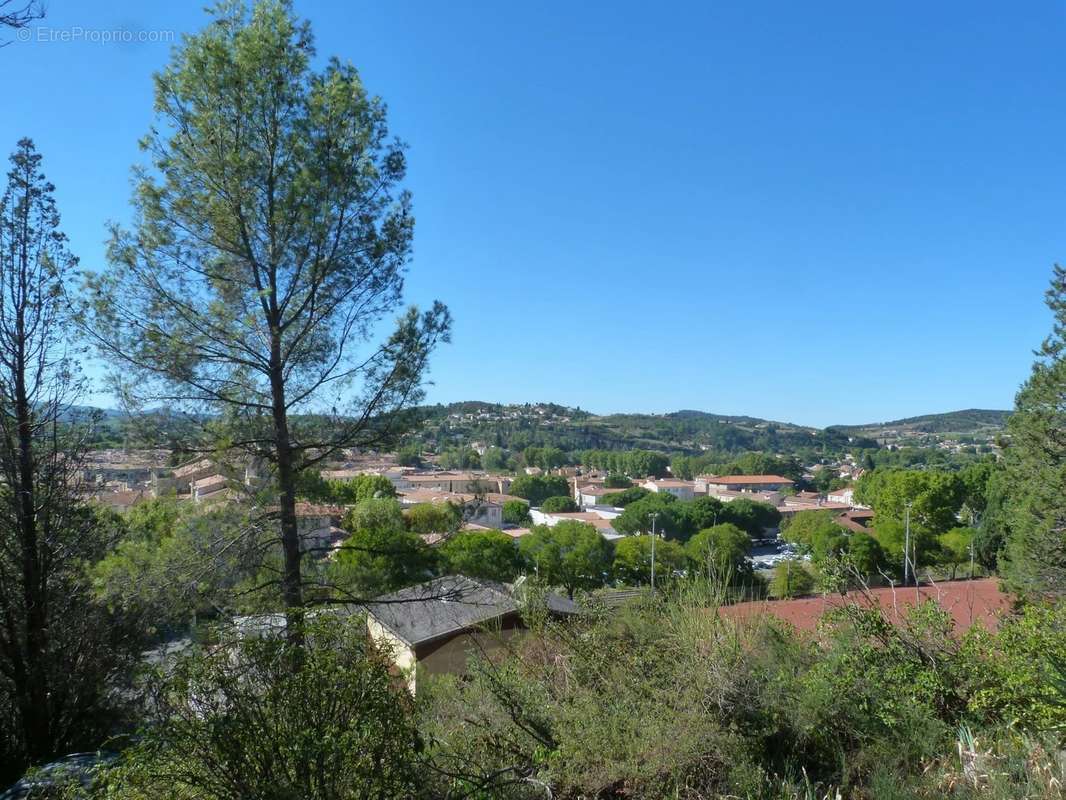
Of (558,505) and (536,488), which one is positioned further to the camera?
(536,488)

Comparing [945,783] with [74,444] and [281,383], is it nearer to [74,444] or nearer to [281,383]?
[281,383]

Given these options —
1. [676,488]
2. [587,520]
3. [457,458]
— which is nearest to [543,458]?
[457,458]

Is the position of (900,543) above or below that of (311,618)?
below

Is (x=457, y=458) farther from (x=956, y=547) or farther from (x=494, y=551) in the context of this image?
(x=494, y=551)

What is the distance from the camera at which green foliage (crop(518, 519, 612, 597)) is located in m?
26.1

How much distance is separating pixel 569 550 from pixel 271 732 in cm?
2672

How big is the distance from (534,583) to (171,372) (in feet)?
11.5

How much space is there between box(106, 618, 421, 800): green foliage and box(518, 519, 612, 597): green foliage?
2299cm

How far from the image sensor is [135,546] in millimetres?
5508

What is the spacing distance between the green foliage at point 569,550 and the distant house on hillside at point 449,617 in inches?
662

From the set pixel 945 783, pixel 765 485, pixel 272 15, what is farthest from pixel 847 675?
pixel 765 485

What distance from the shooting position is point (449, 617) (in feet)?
23.4

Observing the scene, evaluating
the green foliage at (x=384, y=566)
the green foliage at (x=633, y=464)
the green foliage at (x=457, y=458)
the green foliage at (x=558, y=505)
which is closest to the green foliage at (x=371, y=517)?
the green foliage at (x=384, y=566)

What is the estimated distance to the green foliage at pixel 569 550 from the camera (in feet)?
85.5
